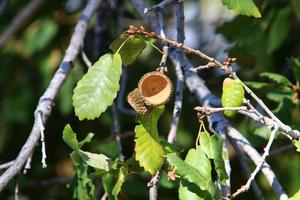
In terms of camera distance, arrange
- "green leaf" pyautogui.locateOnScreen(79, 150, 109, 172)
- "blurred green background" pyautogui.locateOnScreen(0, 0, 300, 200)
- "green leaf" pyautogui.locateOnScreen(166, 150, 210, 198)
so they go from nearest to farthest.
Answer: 1. "green leaf" pyautogui.locateOnScreen(166, 150, 210, 198)
2. "green leaf" pyautogui.locateOnScreen(79, 150, 109, 172)
3. "blurred green background" pyautogui.locateOnScreen(0, 0, 300, 200)

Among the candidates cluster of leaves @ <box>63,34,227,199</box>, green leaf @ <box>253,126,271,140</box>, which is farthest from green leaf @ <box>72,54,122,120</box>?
green leaf @ <box>253,126,271,140</box>

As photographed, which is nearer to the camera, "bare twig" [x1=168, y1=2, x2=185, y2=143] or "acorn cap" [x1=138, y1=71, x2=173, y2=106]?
"acorn cap" [x1=138, y1=71, x2=173, y2=106]

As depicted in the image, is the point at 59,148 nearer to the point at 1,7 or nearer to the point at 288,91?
the point at 1,7

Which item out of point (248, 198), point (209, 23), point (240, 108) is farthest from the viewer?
point (209, 23)

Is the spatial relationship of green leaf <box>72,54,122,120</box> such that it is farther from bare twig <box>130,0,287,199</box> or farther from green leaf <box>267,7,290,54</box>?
green leaf <box>267,7,290,54</box>

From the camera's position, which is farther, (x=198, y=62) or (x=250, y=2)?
(x=198, y=62)

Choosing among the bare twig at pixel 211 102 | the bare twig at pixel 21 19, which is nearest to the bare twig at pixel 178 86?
the bare twig at pixel 211 102

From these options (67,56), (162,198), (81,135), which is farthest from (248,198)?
(67,56)
